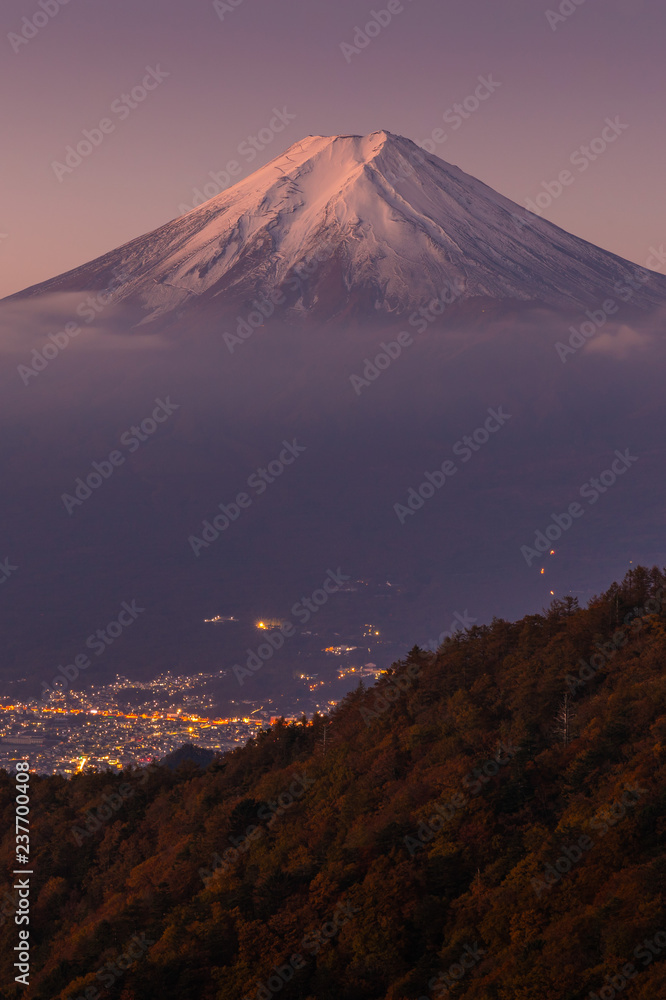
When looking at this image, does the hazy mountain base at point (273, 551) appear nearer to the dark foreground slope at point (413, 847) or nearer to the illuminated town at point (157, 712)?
the illuminated town at point (157, 712)

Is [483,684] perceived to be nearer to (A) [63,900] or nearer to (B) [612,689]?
(B) [612,689]

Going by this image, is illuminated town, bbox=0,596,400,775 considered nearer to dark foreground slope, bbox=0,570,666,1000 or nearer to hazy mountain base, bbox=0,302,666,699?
hazy mountain base, bbox=0,302,666,699

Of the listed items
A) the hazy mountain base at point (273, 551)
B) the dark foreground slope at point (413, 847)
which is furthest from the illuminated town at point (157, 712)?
the dark foreground slope at point (413, 847)

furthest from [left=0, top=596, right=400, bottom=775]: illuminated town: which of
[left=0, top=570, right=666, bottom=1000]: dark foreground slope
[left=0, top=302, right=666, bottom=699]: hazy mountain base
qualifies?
[left=0, top=570, right=666, bottom=1000]: dark foreground slope

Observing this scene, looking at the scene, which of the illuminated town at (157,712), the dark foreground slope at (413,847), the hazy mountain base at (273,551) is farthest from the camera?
the hazy mountain base at (273,551)

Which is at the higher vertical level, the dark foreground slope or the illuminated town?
the illuminated town

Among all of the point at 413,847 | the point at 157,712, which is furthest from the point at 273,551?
the point at 413,847

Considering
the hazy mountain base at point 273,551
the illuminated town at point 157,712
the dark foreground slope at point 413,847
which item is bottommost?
the dark foreground slope at point 413,847

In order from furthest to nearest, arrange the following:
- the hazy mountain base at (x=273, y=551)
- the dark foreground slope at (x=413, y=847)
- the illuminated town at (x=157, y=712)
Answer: the hazy mountain base at (x=273, y=551) → the illuminated town at (x=157, y=712) → the dark foreground slope at (x=413, y=847)
